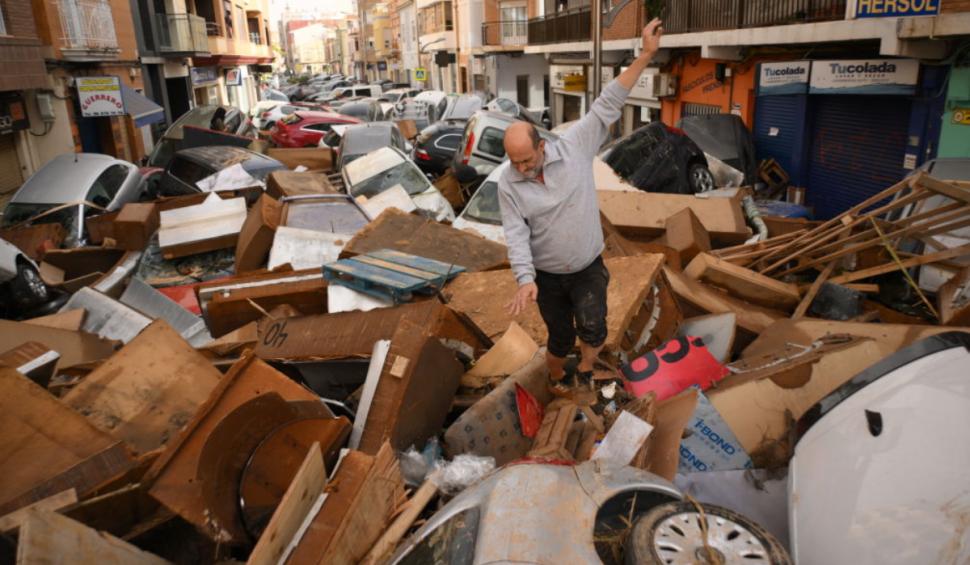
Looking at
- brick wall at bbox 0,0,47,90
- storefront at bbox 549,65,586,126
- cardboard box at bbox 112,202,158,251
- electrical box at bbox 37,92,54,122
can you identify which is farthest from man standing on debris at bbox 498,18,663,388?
storefront at bbox 549,65,586,126

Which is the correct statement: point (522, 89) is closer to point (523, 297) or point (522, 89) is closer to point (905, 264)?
point (905, 264)

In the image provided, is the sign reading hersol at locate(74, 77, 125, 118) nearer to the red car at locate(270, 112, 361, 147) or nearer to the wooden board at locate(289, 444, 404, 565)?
the red car at locate(270, 112, 361, 147)

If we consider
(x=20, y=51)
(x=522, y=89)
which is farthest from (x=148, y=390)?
(x=522, y=89)

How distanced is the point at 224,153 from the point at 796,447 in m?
10.2

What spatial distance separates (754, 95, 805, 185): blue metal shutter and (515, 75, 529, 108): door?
23824mm

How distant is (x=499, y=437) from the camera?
3.29m

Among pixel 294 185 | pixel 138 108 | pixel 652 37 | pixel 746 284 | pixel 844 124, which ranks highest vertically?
pixel 652 37

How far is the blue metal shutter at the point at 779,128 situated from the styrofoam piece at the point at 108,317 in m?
10.5

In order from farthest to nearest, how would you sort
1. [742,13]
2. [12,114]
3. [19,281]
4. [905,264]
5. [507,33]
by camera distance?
[507,33] → [12,114] → [742,13] → [19,281] → [905,264]

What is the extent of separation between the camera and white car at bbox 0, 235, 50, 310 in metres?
5.99

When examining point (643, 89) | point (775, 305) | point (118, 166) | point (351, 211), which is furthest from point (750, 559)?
point (643, 89)

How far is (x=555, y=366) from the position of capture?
12.6 feet

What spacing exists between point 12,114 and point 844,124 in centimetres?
1540

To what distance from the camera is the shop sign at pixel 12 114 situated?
1291cm
